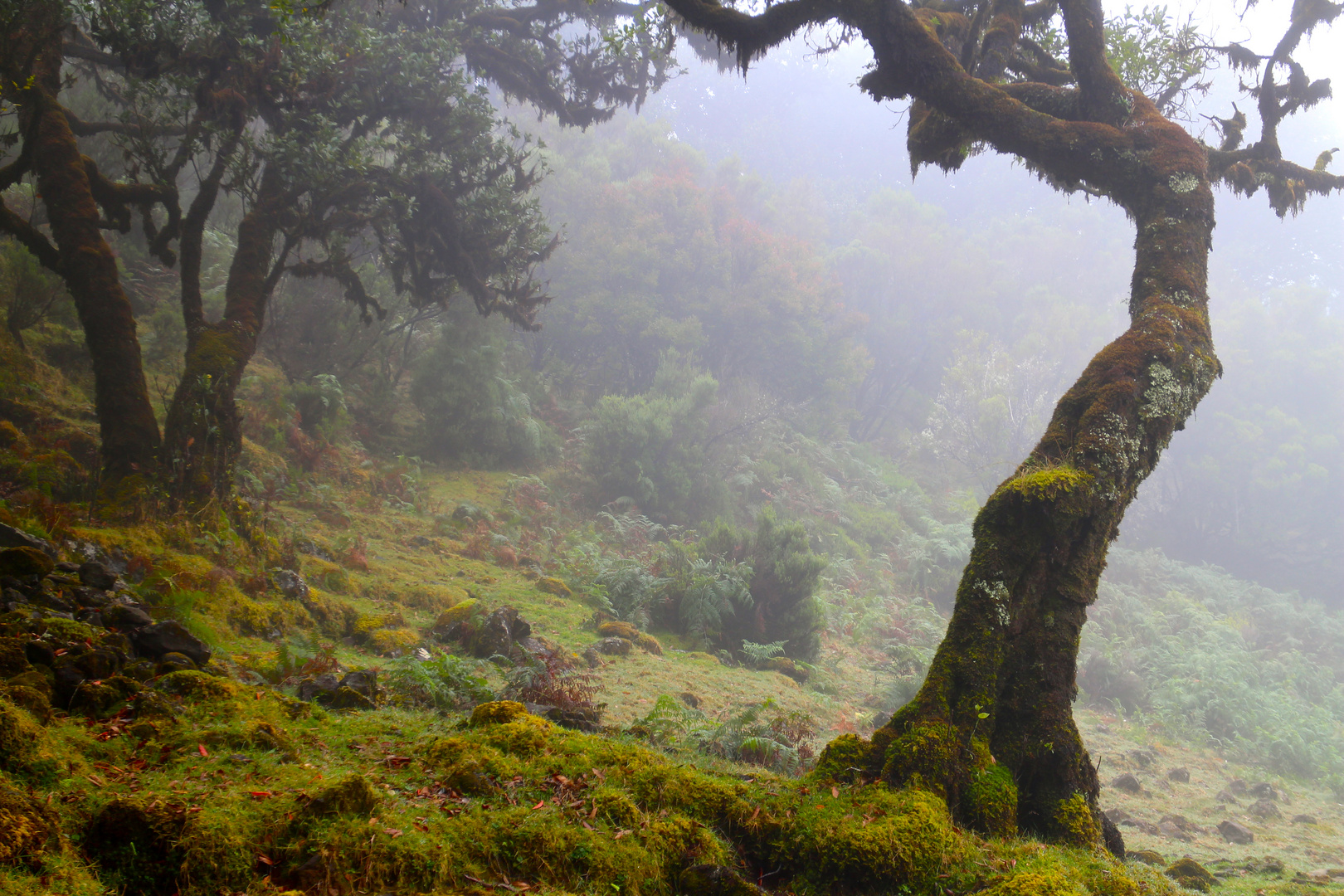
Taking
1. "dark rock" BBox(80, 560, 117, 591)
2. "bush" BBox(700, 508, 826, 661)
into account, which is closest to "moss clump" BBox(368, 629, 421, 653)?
"dark rock" BBox(80, 560, 117, 591)

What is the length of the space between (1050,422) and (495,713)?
3.95 meters

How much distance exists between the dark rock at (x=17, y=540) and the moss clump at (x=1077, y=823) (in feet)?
19.3

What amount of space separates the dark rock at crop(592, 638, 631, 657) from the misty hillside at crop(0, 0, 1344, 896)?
36cm

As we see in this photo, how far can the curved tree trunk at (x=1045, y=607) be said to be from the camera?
11.8 feet

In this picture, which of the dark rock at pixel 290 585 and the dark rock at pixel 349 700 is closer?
the dark rock at pixel 349 700

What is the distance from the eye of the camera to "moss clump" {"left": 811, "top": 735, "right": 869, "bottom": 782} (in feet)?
11.5

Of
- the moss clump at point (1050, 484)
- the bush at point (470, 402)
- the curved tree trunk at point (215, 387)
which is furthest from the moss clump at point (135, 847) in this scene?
the bush at point (470, 402)

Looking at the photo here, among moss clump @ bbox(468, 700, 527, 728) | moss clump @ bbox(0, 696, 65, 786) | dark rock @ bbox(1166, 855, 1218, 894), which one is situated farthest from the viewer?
dark rock @ bbox(1166, 855, 1218, 894)

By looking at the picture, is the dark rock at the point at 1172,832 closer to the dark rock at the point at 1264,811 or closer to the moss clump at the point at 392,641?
the dark rock at the point at 1264,811

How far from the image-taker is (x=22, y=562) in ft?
11.7

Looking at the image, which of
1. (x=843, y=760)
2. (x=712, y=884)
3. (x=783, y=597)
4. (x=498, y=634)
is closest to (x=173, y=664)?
(x=712, y=884)

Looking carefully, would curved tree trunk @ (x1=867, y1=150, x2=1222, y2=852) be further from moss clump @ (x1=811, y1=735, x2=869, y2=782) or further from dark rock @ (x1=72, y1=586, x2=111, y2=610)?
dark rock @ (x1=72, y1=586, x2=111, y2=610)

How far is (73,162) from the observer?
597cm

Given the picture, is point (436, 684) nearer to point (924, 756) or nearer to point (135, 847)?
point (135, 847)
